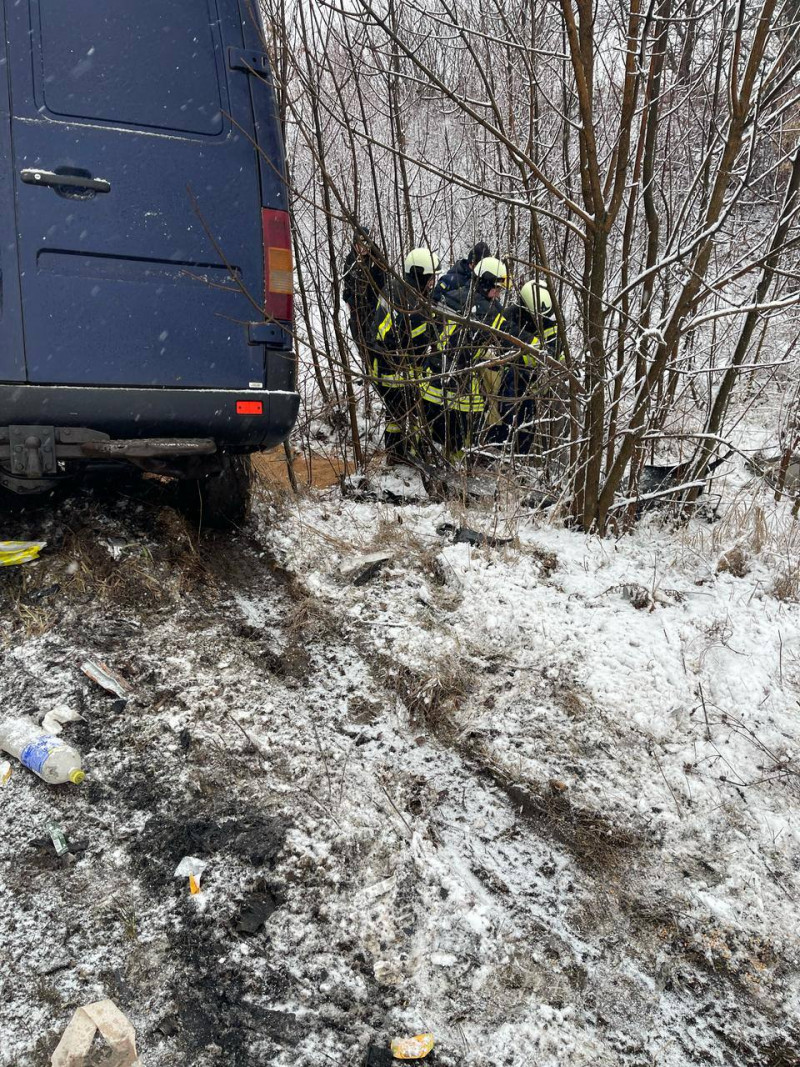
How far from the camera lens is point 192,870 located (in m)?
2.01

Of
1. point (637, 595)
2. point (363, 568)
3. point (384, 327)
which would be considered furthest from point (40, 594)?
point (384, 327)

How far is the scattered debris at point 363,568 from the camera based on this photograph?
3674 mm

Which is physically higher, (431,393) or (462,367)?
(462,367)

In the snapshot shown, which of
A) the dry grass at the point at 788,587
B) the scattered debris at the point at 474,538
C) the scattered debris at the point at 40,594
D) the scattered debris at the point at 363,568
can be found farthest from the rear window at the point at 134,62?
the dry grass at the point at 788,587

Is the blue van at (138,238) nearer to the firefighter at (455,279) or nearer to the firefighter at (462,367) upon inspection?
the firefighter at (462,367)

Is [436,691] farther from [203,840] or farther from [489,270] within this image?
[489,270]

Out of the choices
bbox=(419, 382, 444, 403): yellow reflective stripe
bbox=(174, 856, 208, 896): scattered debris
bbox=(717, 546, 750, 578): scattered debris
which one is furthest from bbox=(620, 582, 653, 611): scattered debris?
bbox=(419, 382, 444, 403): yellow reflective stripe

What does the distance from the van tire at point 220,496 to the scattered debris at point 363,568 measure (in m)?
0.75

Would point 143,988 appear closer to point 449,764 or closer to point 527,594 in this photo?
point 449,764

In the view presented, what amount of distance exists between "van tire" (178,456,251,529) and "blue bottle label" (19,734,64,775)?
173 cm

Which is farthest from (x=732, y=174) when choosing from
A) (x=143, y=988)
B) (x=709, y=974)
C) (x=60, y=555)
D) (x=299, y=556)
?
(x=143, y=988)

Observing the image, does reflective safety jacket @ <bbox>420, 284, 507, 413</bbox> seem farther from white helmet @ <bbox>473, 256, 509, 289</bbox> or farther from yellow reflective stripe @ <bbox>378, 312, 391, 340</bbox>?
yellow reflective stripe @ <bbox>378, 312, 391, 340</bbox>

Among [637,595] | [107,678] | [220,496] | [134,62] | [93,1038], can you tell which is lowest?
[93,1038]

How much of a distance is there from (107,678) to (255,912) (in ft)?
3.88
